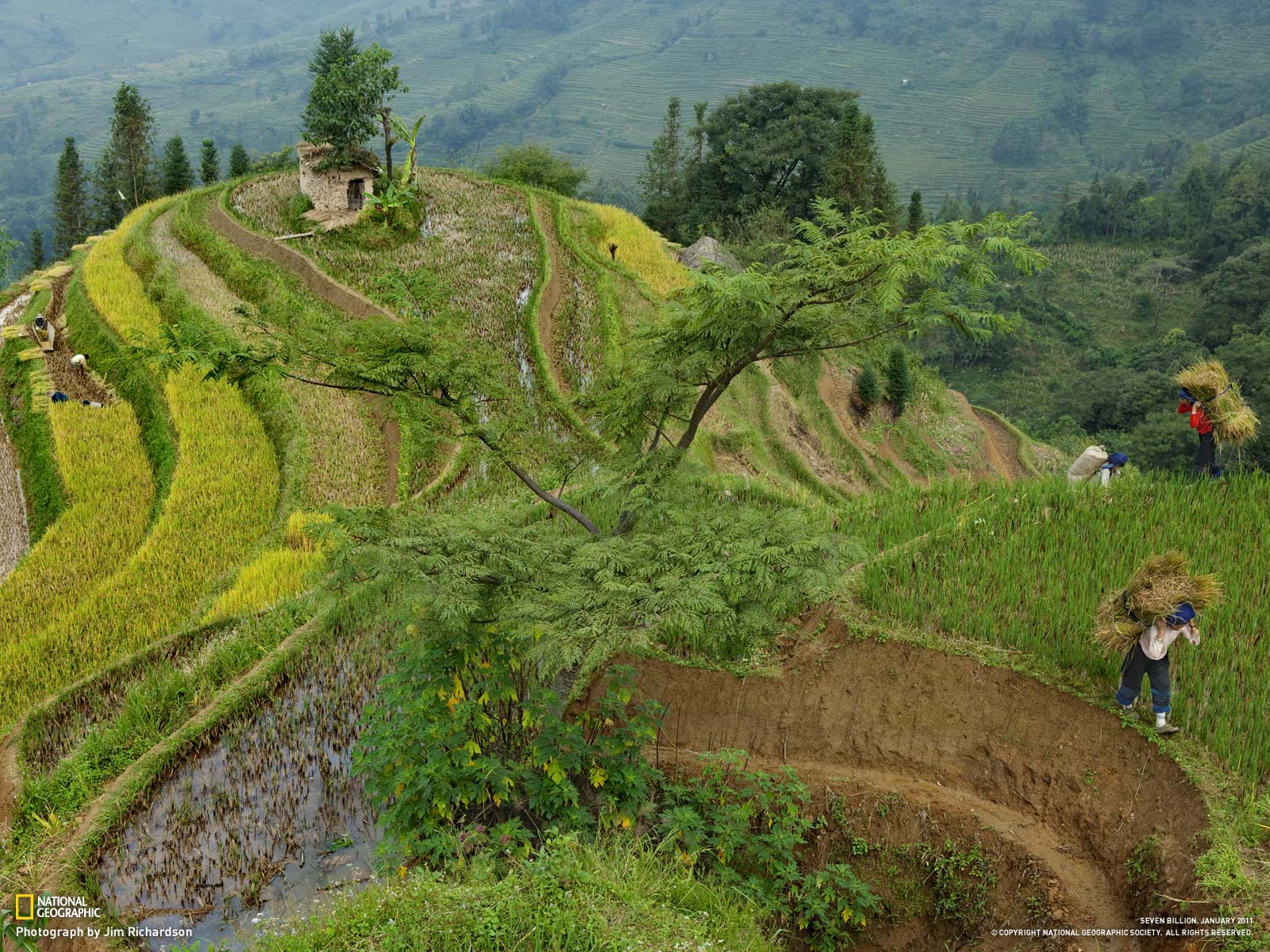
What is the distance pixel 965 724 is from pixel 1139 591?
1758mm

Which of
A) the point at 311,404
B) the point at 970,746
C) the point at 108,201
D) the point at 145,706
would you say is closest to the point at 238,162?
the point at 108,201

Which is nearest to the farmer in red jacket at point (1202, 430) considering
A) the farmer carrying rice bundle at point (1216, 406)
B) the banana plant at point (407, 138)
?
the farmer carrying rice bundle at point (1216, 406)

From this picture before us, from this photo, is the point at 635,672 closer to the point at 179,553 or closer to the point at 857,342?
the point at 857,342

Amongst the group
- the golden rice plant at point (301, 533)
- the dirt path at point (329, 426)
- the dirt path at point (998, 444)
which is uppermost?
the dirt path at point (329, 426)

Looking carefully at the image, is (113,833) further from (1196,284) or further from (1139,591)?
(1196,284)

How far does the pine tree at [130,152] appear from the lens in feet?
119

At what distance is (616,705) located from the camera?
21.4 ft

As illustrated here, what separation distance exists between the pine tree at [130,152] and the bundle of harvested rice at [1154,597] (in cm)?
4037

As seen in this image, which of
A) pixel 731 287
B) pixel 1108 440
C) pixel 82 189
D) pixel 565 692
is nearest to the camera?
pixel 731 287

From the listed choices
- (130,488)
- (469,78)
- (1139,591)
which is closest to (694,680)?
(1139,591)

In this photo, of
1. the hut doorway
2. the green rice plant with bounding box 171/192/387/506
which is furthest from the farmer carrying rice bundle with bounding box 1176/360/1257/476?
the hut doorway

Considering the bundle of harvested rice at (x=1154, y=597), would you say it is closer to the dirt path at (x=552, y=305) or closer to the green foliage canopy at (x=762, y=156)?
the dirt path at (x=552, y=305)

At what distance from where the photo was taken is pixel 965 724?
7.09 m

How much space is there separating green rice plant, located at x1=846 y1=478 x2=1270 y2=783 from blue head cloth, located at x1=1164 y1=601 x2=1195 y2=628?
75 cm
